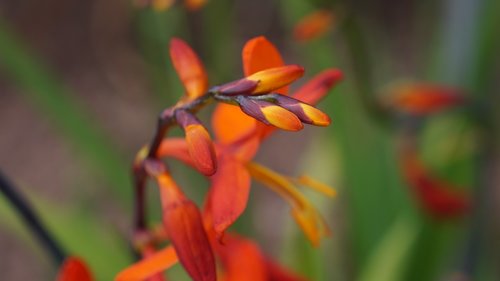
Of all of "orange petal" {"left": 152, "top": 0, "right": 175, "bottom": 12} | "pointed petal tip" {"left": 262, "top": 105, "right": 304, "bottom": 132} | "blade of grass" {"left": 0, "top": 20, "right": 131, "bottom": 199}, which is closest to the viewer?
"pointed petal tip" {"left": 262, "top": 105, "right": 304, "bottom": 132}

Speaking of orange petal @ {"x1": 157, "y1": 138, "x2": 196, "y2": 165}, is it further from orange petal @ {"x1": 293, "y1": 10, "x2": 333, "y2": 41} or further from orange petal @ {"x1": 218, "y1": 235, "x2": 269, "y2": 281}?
orange petal @ {"x1": 293, "y1": 10, "x2": 333, "y2": 41}

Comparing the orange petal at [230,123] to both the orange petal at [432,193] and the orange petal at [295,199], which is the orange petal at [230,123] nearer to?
the orange petal at [295,199]

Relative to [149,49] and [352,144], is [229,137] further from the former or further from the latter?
[149,49]

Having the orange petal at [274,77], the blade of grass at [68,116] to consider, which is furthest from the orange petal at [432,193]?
the orange petal at [274,77]

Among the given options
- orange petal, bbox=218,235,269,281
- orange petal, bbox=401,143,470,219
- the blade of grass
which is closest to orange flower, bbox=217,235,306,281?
orange petal, bbox=218,235,269,281

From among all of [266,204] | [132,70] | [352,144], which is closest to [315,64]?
[352,144]

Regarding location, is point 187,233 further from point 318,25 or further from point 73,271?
point 318,25

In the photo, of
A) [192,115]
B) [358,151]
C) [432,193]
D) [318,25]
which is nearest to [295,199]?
[192,115]

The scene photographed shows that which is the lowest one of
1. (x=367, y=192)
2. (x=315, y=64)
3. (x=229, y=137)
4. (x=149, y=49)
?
(x=367, y=192)
